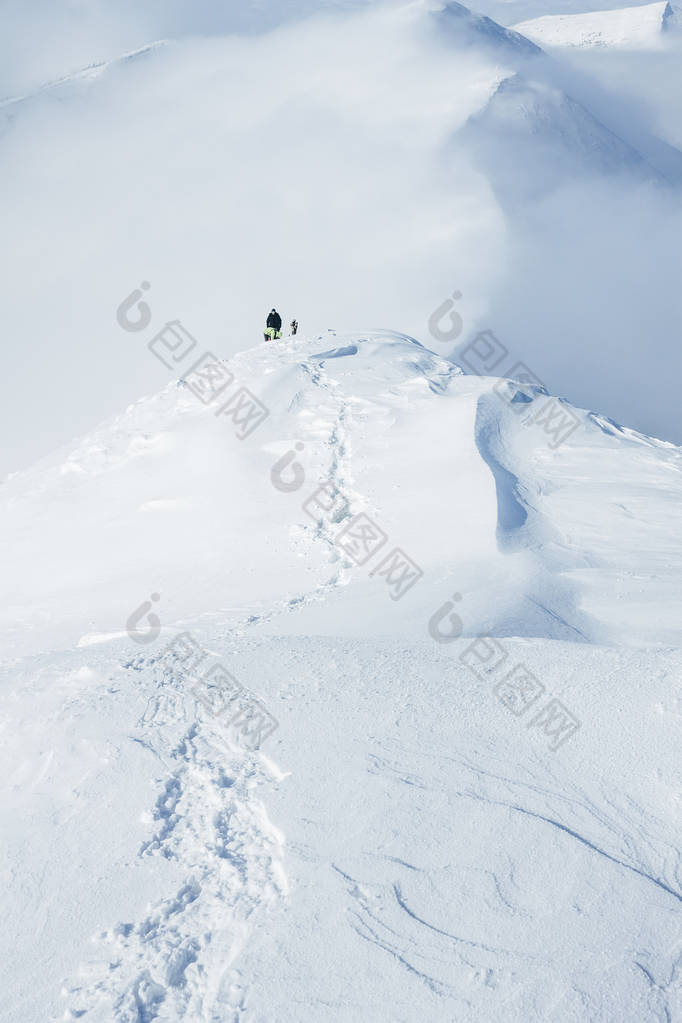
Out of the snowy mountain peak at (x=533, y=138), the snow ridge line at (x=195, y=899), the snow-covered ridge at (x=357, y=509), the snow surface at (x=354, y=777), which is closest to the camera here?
the snow ridge line at (x=195, y=899)

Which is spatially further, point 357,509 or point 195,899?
point 357,509

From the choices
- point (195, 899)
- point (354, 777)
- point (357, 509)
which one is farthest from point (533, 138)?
point (195, 899)

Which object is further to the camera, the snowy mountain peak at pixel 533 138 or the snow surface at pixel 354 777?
the snowy mountain peak at pixel 533 138

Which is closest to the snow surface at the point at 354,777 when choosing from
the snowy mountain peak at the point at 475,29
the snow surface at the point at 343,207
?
the snow surface at the point at 343,207

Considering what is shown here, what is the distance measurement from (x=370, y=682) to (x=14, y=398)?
77.8m

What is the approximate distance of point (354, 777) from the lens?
7086 millimetres

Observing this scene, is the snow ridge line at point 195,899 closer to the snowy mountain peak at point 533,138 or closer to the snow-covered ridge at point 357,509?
the snow-covered ridge at point 357,509

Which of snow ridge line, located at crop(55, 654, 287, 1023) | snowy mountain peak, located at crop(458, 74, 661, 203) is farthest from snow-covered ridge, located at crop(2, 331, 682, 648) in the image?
snowy mountain peak, located at crop(458, 74, 661, 203)

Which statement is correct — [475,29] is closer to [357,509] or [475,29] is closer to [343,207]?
[343,207]

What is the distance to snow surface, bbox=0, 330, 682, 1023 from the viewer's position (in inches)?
214

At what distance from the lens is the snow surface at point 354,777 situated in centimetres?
544

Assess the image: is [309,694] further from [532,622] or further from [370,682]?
[532,622]

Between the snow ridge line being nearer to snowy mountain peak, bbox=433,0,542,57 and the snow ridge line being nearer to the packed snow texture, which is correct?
the packed snow texture

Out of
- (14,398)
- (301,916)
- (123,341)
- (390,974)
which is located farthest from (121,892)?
(123,341)
